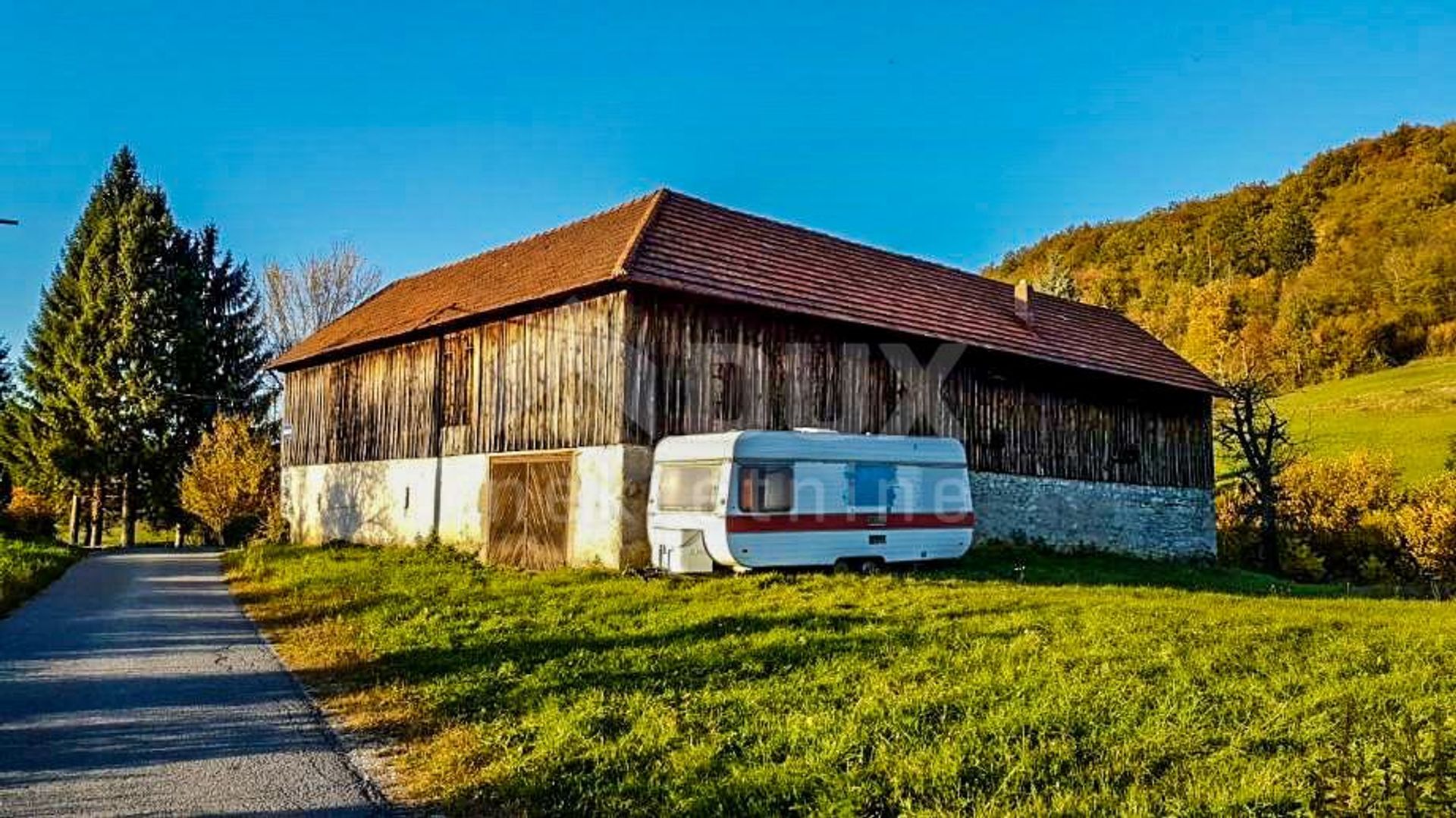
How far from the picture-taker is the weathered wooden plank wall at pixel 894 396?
1817 cm

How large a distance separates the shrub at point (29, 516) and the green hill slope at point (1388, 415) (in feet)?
143

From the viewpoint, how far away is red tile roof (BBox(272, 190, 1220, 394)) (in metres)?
18.8

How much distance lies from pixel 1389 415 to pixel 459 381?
40745mm

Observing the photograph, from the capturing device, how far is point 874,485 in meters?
16.1

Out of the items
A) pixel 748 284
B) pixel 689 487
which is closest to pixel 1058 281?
pixel 748 284

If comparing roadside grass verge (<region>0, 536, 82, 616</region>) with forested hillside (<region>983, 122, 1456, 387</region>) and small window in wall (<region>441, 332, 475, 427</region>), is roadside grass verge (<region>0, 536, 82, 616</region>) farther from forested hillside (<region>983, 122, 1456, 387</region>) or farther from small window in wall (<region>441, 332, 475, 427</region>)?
forested hillside (<region>983, 122, 1456, 387</region>)

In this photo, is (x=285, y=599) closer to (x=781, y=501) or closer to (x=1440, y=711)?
(x=781, y=501)

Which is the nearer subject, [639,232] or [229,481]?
[639,232]

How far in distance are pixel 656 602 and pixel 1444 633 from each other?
30.1 ft

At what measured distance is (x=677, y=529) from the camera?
15.5 m

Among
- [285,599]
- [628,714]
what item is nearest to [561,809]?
[628,714]

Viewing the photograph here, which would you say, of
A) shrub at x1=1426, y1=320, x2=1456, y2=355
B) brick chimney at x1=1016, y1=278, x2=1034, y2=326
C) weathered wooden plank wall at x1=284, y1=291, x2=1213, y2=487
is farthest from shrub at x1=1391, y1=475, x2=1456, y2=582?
shrub at x1=1426, y1=320, x2=1456, y2=355

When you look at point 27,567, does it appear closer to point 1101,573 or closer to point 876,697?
point 876,697

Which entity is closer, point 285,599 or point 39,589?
point 285,599
